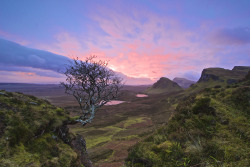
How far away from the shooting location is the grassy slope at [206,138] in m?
4.12

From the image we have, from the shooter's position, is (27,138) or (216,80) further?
(216,80)

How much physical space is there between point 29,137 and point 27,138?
106mm

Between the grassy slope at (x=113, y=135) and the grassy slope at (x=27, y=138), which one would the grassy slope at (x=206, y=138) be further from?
the grassy slope at (x=113, y=135)

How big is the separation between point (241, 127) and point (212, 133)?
1.33 metres

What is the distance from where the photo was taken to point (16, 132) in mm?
5082

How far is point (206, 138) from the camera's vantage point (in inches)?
212

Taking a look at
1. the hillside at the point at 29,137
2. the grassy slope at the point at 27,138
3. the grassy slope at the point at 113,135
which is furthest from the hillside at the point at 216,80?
the grassy slope at the point at 27,138

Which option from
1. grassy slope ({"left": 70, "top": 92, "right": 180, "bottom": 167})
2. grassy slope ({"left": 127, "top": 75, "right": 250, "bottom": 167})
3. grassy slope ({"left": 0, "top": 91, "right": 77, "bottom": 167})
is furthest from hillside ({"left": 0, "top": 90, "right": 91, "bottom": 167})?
grassy slope ({"left": 70, "top": 92, "right": 180, "bottom": 167})

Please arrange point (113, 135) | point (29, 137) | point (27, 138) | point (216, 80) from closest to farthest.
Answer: point (27, 138) < point (29, 137) < point (113, 135) < point (216, 80)

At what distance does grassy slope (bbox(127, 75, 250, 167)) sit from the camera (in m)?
4.12

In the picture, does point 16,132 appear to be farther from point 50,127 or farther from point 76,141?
point 76,141

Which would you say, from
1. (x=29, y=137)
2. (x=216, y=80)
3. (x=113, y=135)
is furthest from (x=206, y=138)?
(x=216, y=80)

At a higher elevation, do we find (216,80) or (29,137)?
(216,80)

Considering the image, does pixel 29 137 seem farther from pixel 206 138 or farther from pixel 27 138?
pixel 206 138
